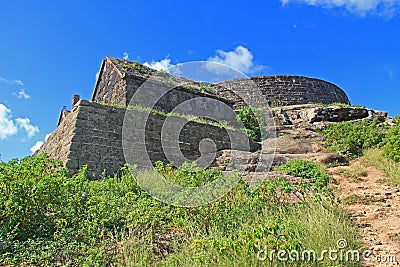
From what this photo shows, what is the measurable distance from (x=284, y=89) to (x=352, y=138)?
12.1 meters

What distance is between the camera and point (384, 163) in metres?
7.87

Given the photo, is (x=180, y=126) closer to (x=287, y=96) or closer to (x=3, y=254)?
(x=3, y=254)

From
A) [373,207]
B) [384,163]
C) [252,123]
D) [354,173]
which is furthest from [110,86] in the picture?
[373,207]

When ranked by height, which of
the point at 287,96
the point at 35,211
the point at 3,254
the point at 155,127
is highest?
the point at 287,96

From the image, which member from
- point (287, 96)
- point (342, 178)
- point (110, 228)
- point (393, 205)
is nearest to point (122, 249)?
point (110, 228)

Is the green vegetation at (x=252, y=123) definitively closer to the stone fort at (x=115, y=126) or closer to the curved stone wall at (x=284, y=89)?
the stone fort at (x=115, y=126)

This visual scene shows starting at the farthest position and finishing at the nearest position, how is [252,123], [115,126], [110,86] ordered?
1. [252,123]
2. [110,86]
3. [115,126]

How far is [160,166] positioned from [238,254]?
14.4 feet

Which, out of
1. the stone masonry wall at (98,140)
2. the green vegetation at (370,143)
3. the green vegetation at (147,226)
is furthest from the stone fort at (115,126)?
the green vegetation at (147,226)

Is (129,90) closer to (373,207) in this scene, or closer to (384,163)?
(384,163)

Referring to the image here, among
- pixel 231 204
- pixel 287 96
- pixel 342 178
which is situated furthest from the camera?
pixel 287 96

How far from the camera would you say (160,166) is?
769cm

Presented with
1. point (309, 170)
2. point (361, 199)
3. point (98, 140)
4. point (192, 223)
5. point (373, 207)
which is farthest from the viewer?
point (98, 140)

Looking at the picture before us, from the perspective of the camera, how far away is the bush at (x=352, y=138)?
10.3m
